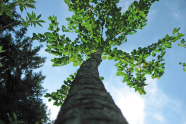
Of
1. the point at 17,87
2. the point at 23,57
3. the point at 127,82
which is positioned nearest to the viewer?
the point at 127,82

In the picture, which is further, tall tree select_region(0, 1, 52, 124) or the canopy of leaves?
tall tree select_region(0, 1, 52, 124)

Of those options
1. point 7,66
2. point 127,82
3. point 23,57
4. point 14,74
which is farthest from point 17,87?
point 127,82

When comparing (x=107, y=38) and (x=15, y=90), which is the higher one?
(x=107, y=38)

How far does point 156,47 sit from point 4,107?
8.43 m

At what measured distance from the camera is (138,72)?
295cm

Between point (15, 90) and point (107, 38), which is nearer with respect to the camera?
point (107, 38)

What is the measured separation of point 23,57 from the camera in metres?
9.13

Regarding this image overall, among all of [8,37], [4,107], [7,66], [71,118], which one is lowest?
[71,118]

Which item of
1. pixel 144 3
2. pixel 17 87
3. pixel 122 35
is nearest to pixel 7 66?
pixel 17 87

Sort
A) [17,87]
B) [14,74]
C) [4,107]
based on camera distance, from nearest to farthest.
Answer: [4,107], [17,87], [14,74]

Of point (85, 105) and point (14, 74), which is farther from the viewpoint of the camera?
point (14, 74)

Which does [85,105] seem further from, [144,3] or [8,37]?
[8,37]

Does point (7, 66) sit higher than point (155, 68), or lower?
higher

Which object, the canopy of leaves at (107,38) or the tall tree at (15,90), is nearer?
the canopy of leaves at (107,38)
